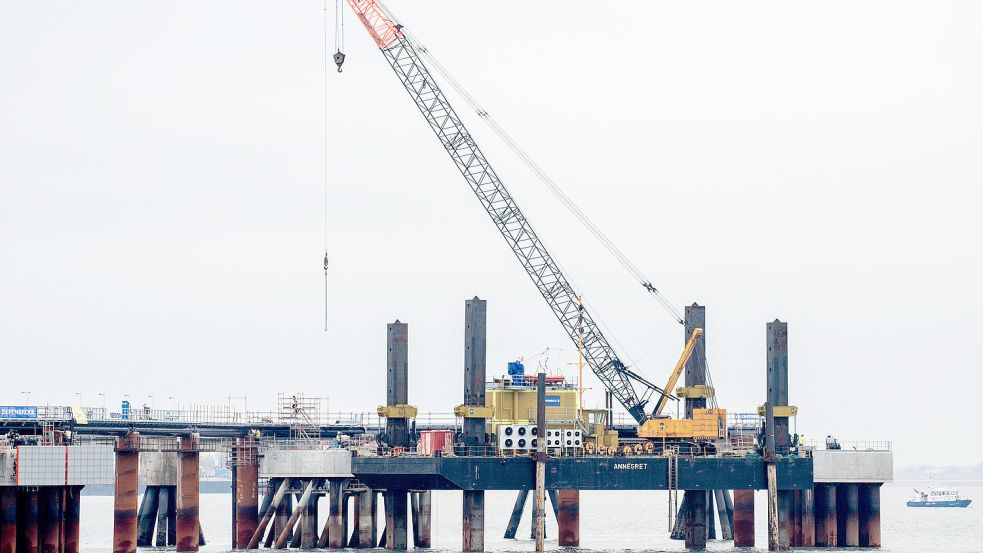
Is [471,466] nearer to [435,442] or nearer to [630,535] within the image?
[435,442]

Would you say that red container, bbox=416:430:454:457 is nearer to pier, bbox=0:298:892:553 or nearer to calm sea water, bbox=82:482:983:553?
pier, bbox=0:298:892:553

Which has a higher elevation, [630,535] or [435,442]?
[435,442]

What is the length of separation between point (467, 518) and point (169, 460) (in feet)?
74.9

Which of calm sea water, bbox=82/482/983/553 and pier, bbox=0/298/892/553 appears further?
calm sea water, bbox=82/482/983/553

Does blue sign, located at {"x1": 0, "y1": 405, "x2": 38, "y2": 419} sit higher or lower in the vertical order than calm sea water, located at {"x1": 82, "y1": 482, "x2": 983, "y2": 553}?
higher

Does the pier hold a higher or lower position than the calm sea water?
higher

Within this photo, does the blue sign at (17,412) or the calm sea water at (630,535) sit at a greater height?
the blue sign at (17,412)

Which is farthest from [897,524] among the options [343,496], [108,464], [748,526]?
[108,464]

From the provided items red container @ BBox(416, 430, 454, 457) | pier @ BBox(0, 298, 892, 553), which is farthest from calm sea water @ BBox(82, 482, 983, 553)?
red container @ BBox(416, 430, 454, 457)

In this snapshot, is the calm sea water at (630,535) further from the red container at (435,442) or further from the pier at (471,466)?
the red container at (435,442)

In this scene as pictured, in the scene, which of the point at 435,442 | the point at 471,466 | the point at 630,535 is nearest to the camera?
the point at 471,466

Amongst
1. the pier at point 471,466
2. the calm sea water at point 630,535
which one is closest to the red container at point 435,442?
the pier at point 471,466

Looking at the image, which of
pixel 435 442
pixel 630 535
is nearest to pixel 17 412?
pixel 435 442

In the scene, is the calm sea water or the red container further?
the calm sea water
